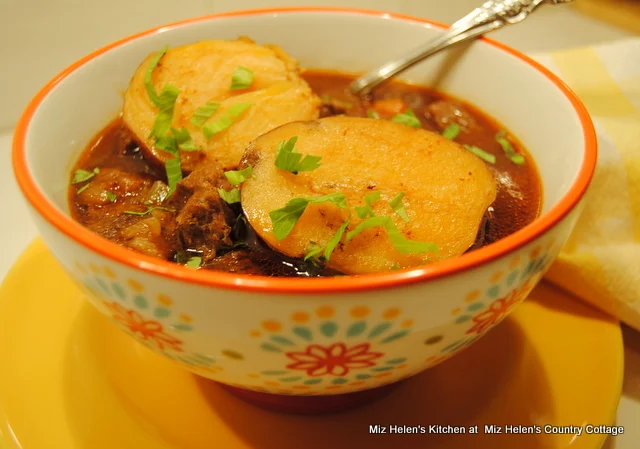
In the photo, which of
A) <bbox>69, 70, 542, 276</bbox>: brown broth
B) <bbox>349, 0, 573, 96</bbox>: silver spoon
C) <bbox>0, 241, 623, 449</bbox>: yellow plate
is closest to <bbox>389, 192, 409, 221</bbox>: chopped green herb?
<bbox>69, 70, 542, 276</bbox>: brown broth

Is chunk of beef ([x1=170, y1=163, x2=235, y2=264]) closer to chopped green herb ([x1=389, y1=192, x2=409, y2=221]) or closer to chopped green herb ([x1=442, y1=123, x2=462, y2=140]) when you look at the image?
chopped green herb ([x1=389, y1=192, x2=409, y2=221])

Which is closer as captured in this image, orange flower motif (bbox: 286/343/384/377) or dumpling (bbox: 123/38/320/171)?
orange flower motif (bbox: 286/343/384/377)

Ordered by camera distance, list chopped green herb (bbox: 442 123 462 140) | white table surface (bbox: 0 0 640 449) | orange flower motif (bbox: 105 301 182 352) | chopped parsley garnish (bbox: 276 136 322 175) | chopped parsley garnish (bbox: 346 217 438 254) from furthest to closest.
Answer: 1. white table surface (bbox: 0 0 640 449)
2. chopped green herb (bbox: 442 123 462 140)
3. chopped parsley garnish (bbox: 276 136 322 175)
4. chopped parsley garnish (bbox: 346 217 438 254)
5. orange flower motif (bbox: 105 301 182 352)

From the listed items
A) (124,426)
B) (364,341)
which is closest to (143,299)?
(364,341)

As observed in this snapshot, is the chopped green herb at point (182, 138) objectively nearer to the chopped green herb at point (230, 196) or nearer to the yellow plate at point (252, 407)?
the chopped green herb at point (230, 196)

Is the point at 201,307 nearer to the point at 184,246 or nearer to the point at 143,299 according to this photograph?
the point at 143,299

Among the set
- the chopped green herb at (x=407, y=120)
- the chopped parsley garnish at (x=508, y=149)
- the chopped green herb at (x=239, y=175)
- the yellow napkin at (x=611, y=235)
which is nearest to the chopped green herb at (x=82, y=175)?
the chopped green herb at (x=239, y=175)

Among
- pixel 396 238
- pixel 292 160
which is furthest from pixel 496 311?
pixel 292 160
